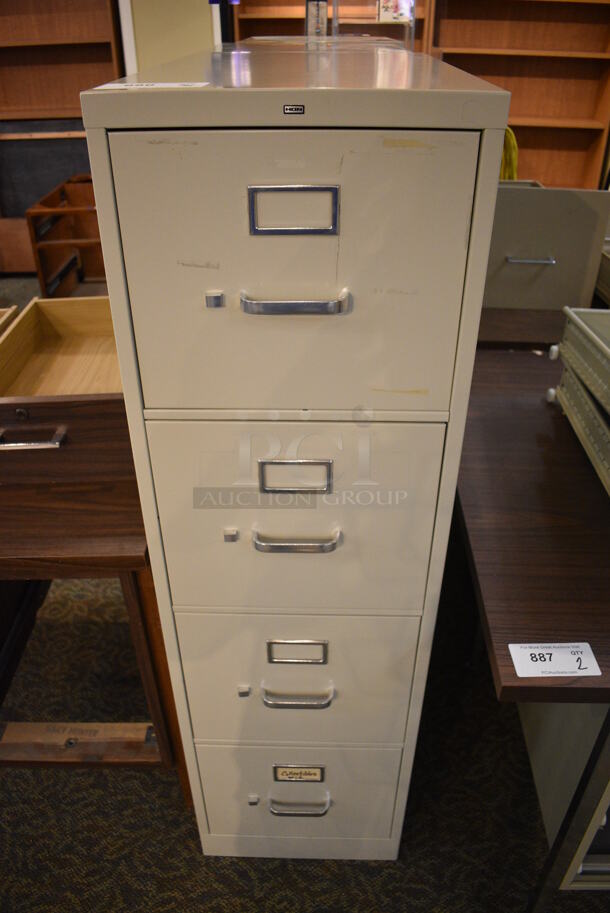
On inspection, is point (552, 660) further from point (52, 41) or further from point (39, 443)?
point (52, 41)

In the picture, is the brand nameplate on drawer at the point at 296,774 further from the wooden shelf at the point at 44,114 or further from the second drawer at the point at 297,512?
the wooden shelf at the point at 44,114

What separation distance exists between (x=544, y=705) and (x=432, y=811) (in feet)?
1.09

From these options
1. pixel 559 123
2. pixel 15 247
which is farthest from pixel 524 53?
pixel 15 247

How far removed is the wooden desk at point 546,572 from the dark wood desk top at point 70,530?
0.55m

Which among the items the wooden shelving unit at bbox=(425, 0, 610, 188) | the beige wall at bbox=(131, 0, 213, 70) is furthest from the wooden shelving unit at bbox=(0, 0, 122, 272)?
the wooden shelving unit at bbox=(425, 0, 610, 188)

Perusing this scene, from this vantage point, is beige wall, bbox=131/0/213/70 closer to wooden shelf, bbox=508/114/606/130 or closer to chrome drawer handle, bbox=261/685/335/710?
wooden shelf, bbox=508/114/606/130

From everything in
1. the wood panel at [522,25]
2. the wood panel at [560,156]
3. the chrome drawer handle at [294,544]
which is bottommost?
the wood panel at [560,156]

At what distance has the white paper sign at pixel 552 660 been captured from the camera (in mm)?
839

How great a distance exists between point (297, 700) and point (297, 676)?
0.16ft

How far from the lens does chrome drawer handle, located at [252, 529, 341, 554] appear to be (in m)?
0.90

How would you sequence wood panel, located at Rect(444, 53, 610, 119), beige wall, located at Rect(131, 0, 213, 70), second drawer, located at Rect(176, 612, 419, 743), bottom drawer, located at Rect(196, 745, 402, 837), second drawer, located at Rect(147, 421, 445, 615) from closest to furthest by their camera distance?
second drawer, located at Rect(147, 421, 445, 615)
second drawer, located at Rect(176, 612, 419, 743)
bottom drawer, located at Rect(196, 745, 402, 837)
beige wall, located at Rect(131, 0, 213, 70)
wood panel, located at Rect(444, 53, 610, 119)

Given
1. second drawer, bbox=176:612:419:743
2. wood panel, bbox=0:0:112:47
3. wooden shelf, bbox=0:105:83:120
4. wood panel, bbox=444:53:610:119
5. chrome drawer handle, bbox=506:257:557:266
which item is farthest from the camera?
wooden shelf, bbox=0:105:83:120

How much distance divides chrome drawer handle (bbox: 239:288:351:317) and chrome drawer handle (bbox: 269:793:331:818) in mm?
948

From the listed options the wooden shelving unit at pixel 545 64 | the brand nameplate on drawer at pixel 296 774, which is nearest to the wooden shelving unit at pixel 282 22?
the wooden shelving unit at pixel 545 64
